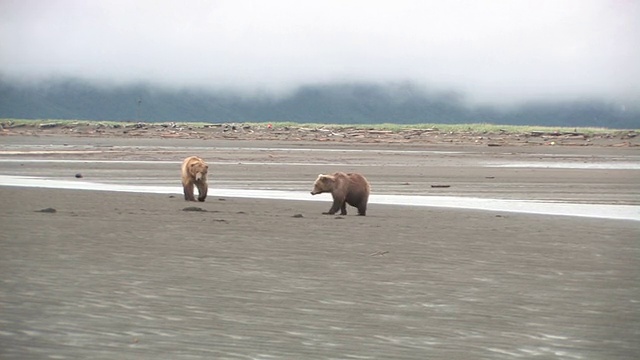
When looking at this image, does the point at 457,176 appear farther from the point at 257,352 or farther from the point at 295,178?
the point at 257,352

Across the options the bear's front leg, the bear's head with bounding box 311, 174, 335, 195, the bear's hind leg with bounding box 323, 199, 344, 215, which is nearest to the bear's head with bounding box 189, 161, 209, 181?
the bear's front leg

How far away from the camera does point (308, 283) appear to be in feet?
30.5

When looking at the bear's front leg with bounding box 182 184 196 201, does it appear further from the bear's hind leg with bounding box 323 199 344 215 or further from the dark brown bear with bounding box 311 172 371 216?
the bear's hind leg with bounding box 323 199 344 215

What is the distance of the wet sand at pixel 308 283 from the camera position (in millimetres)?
6730

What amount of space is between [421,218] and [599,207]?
5.46 metres

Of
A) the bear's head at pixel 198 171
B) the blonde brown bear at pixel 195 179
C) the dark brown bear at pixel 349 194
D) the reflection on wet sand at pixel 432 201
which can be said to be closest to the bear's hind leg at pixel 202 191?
the blonde brown bear at pixel 195 179

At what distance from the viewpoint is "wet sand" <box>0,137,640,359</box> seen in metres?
6.73

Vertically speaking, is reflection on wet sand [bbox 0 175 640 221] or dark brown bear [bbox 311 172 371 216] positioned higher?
dark brown bear [bbox 311 172 371 216]

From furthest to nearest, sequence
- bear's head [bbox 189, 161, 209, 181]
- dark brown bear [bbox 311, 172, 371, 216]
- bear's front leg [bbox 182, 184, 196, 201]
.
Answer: bear's front leg [bbox 182, 184, 196, 201]
bear's head [bbox 189, 161, 209, 181]
dark brown bear [bbox 311, 172, 371, 216]

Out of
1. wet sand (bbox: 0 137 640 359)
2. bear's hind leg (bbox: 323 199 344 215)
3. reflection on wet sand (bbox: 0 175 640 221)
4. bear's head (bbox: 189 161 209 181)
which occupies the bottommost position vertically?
reflection on wet sand (bbox: 0 175 640 221)

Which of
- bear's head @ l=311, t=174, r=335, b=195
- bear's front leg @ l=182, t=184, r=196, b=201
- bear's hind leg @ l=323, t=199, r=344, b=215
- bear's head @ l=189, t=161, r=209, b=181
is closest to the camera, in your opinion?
bear's hind leg @ l=323, t=199, r=344, b=215

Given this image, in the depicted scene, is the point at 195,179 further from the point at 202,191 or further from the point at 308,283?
the point at 308,283

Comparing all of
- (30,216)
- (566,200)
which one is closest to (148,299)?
(30,216)

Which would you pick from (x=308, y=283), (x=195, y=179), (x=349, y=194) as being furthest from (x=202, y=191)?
(x=308, y=283)
